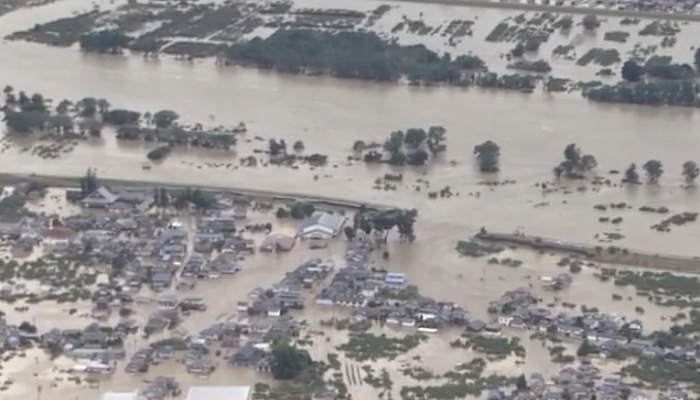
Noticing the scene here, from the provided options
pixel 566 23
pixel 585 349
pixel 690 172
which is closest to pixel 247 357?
pixel 585 349

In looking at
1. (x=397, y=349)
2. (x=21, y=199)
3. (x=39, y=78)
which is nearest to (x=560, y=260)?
(x=397, y=349)

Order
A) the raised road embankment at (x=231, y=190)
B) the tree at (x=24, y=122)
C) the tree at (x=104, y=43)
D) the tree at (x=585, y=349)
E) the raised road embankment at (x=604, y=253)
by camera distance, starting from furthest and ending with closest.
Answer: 1. the tree at (x=104, y=43)
2. the tree at (x=24, y=122)
3. the raised road embankment at (x=231, y=190)
4. the raised road embankment at (x=604, y=253)
5. the tree at (x=585, y=349)

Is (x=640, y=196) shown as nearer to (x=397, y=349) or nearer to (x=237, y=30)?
(x=397, y=349)

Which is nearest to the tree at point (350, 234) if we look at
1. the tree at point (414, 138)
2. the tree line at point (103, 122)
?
the tree at point (414, 138)

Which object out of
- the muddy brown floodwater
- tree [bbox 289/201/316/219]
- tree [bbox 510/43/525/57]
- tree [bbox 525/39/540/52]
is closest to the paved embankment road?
tree [bbox 525/39/540/52]

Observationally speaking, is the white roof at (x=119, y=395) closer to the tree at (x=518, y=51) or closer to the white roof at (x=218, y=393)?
the white roof at (x=218, y=393)

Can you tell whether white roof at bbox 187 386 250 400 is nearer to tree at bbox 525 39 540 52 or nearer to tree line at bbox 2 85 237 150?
tree line at bbox 2 85 237 150
